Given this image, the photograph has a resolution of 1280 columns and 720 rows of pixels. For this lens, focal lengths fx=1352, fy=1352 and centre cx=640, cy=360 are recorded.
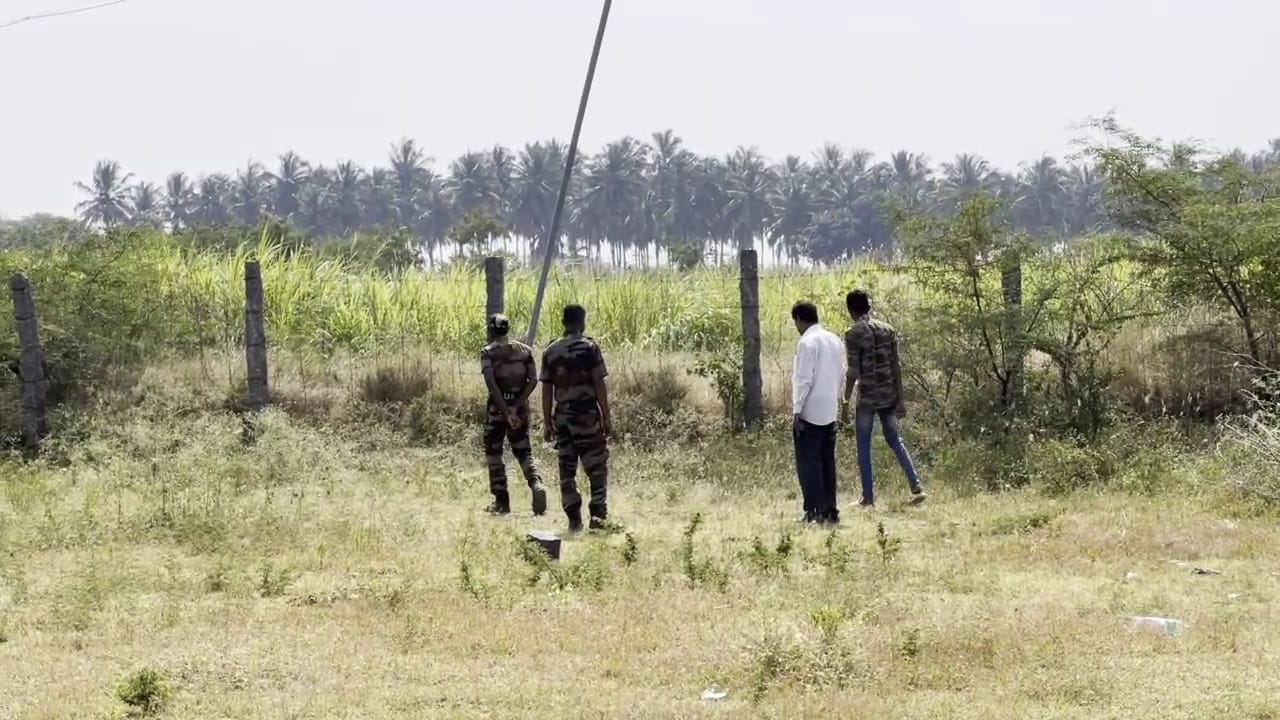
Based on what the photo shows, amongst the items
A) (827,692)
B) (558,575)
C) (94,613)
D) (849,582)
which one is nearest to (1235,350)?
(849,582)

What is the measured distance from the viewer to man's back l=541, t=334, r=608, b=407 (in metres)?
9.45

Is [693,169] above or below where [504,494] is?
above

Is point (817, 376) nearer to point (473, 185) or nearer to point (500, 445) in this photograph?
point (500, 445)

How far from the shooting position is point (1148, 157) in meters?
11.9

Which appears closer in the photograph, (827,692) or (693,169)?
(827,692)

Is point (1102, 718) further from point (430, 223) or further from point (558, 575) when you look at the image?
point (430, 223)

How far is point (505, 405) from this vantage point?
10.3 m

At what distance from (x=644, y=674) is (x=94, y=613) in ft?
10.4

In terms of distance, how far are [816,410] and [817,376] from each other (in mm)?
256

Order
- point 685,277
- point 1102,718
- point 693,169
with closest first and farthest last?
point 1102,718 < point 685,277 < point 693,169

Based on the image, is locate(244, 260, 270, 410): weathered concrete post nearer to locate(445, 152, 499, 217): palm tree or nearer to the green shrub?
the green shrub

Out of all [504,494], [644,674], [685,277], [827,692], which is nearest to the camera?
[827,692]

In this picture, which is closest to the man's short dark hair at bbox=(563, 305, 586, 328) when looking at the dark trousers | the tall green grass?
the dark trousers

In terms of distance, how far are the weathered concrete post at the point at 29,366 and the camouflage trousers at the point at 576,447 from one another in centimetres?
766
